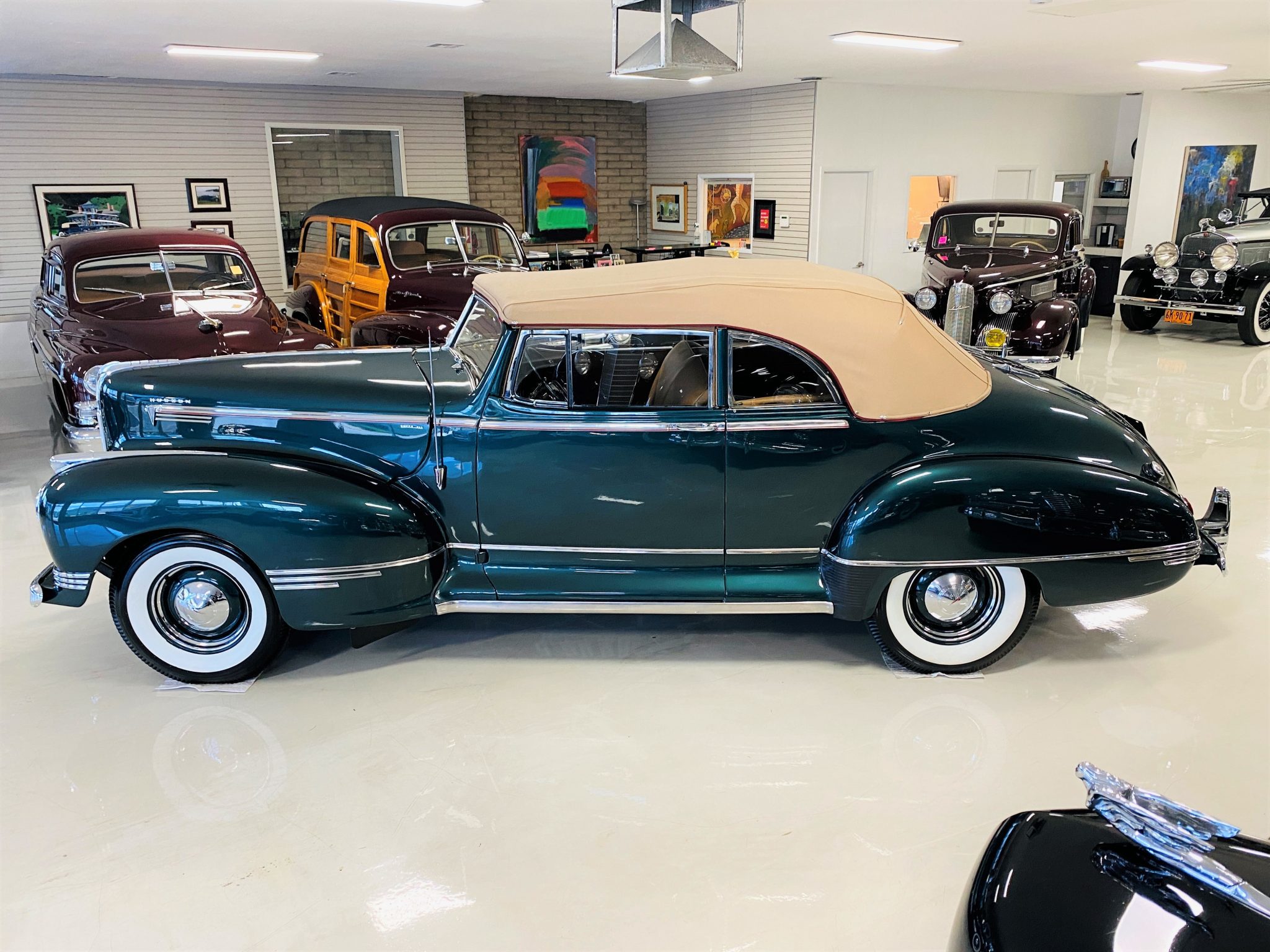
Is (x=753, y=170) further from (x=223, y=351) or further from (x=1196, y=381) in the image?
(x=223, y=351)

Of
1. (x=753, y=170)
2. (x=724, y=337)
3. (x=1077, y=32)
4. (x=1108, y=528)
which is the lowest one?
(x=1108, y=528)

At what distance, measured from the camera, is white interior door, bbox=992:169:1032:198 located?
47.2 feet

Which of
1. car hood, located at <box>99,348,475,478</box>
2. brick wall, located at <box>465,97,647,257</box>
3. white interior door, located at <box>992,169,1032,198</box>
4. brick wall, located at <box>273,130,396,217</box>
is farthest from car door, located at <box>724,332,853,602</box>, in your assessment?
white interior door, located at <box>992,169,1032,198</box>

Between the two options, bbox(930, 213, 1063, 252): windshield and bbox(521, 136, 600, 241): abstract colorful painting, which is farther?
bbox(521, 136, 600, 241): abstract colorful painting

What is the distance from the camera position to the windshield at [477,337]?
152 inches

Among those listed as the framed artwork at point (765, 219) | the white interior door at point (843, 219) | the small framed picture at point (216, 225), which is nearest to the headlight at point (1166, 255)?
the white interior door at point (843, 219)

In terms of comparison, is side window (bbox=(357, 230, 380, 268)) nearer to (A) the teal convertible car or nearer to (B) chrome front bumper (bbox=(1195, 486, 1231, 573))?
(A) the teal convertible car

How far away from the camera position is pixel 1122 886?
4.80 feet

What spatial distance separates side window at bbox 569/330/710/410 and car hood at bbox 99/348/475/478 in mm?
486

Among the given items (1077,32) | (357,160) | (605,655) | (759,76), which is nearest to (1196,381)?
(1077,32)

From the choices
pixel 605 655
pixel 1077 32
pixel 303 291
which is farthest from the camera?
pixel 303 291

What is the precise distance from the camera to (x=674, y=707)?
364cm

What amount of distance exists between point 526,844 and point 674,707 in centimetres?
94

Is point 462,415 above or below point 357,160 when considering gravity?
below
